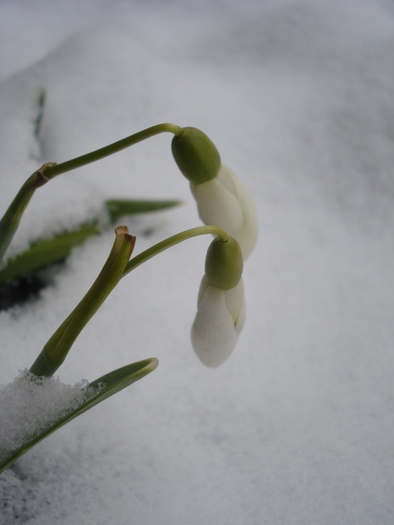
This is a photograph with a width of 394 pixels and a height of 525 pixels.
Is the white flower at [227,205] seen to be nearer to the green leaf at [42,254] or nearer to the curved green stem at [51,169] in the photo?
the curved green stem at [51,169]

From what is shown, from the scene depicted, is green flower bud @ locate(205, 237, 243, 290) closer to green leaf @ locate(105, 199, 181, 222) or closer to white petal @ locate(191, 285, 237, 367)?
white petal @ locate(191, 285, 237, 367)

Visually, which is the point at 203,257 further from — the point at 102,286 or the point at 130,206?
the point at 102,286

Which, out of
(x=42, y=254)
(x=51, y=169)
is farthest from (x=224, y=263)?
(x=42, y=254)

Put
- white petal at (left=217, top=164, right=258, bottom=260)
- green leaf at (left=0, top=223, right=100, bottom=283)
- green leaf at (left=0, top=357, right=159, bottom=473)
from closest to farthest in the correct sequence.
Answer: green leaf at (left=0, top=357, right=159, bottom=473), white petal at (left=217, top=164, right=258, bottom=260), green leaf at (left=0, top=223, right=100, bottom=283)

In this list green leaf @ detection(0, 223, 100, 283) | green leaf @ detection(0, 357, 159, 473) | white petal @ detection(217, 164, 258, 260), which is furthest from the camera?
green leaf @ detection(0, 223, 100, 283)

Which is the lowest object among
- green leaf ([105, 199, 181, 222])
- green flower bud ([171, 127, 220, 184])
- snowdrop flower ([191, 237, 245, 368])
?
snowdrop flower ([191, 237, 245, 368])

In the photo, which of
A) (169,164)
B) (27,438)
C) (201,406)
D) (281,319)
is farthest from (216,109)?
(27,438)

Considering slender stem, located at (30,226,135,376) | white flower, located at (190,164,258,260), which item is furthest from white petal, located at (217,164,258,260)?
slender stem, located at (30,226,135,376)

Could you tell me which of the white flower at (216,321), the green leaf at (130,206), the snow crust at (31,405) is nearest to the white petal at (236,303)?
the white flower at (216,321)
